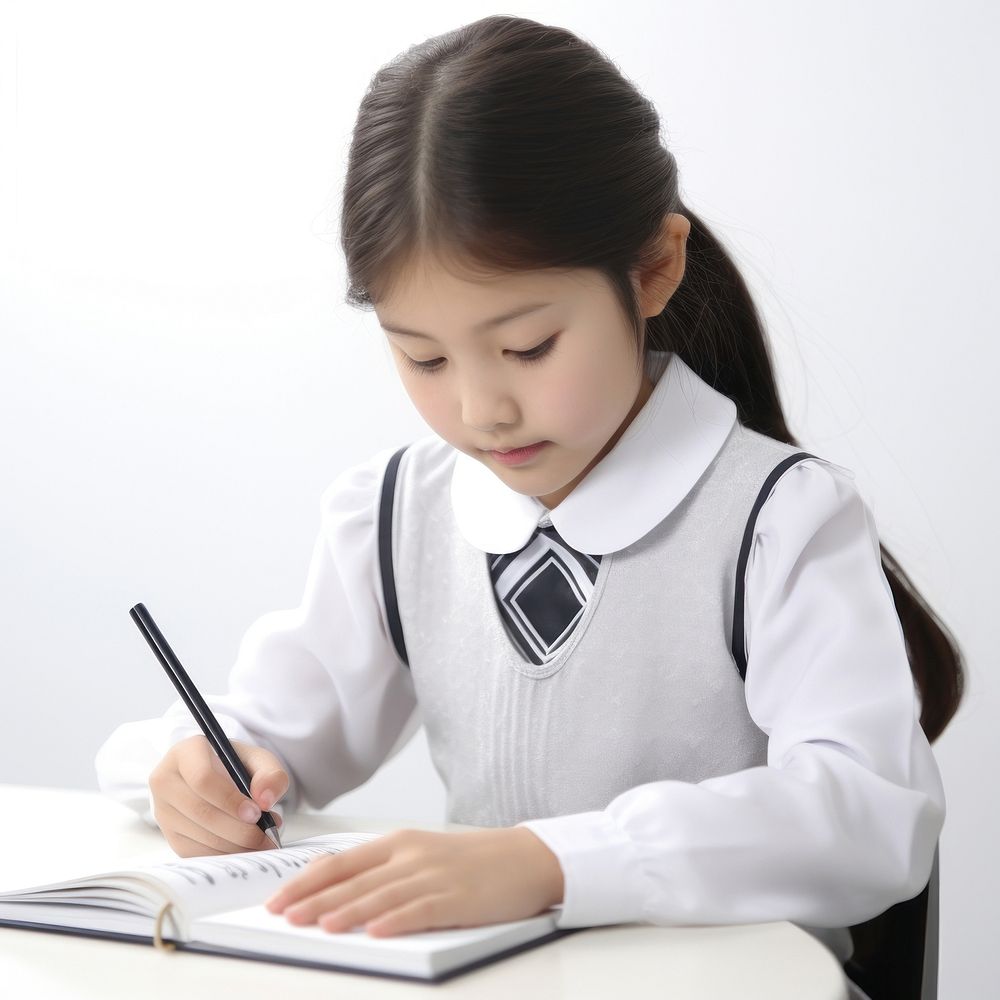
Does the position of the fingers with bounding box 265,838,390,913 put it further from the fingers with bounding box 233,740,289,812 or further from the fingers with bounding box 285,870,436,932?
the fingers with bounding box 233,740,289,812

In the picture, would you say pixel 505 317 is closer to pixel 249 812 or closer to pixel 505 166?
pixel 505 166

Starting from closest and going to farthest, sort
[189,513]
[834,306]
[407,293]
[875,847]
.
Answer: [875,847]
[407,293]
[834,306]
[189,513]

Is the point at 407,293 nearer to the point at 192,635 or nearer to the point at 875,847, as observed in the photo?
the point at 875,847

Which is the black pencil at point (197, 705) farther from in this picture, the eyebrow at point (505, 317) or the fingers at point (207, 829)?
the eyebrow at point (505, 317)

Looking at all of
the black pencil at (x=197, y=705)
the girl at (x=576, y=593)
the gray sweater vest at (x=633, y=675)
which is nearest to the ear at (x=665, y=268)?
the girl at (x=576, y=593)

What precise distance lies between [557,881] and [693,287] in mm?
492

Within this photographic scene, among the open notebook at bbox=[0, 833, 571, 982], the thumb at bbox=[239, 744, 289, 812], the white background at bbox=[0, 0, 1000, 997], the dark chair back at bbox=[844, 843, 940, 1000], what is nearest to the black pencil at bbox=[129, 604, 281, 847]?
the thumb at bbox=[239, 744, 289, 812]

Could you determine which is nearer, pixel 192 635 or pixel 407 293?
pixel 407 293

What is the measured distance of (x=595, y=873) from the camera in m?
0.56

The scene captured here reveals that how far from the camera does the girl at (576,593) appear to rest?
1.99 feet

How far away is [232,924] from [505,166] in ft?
1.39

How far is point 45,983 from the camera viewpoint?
1.69 feet

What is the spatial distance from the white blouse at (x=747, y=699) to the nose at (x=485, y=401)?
0.45ft

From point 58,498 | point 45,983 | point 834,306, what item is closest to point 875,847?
point 45,983
